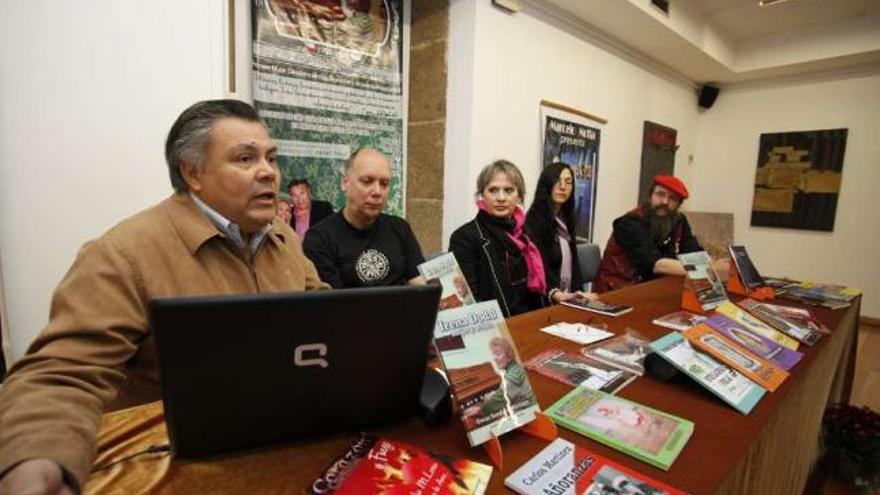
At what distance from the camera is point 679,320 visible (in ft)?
5.19

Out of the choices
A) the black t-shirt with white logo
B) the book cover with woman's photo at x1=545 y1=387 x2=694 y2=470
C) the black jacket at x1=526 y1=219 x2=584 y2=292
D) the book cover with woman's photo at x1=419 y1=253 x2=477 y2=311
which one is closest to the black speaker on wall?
the black jacket at x1=526 y1=219 x2=584 y2=292

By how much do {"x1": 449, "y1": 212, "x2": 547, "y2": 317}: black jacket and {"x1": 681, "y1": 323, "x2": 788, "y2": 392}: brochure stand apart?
3.00 ft

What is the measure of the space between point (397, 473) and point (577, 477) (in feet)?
0.87

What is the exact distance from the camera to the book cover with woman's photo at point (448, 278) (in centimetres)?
83

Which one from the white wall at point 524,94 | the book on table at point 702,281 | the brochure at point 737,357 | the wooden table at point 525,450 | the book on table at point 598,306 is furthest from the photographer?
the white wall at point 524,94

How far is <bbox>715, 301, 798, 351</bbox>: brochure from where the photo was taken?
53.6 inches

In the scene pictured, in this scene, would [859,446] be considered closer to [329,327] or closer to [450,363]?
[450,363]

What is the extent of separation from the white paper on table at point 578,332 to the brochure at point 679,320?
283 millimetres

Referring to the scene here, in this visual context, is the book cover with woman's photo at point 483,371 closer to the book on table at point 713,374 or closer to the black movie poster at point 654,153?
the book on table at point 713,374

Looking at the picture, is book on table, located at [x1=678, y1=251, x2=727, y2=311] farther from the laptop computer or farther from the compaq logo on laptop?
the compaq logo on laptop

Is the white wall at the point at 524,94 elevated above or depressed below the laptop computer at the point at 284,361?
above

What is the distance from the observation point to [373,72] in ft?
9.07

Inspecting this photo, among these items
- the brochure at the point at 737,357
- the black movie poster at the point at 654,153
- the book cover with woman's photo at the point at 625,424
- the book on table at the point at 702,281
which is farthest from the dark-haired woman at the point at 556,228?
the black movie poster at the point at 654,153

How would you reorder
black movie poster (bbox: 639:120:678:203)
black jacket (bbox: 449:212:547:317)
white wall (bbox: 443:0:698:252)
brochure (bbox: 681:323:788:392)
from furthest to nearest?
1. black movie poster (bbox: 639:120:678:203)
2. white wall (bbox: 443:0:698:252)
3. black jacket (bbox: 449:212:547:317)
4. brochure (bbox: 681:323:788:392)
